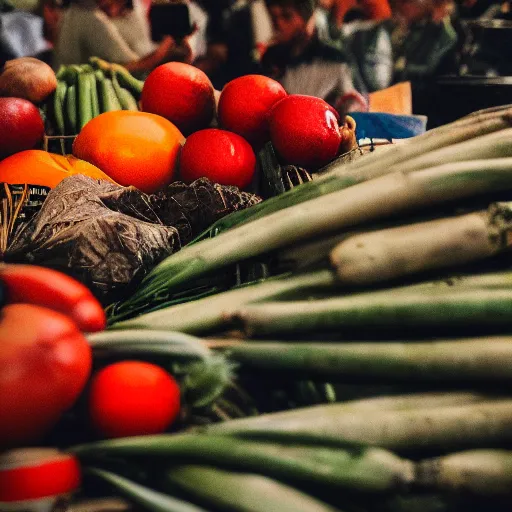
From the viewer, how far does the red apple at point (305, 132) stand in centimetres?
→ 131

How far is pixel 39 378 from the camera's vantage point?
1.96 ft

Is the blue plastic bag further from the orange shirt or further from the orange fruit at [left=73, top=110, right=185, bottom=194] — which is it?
the orange shirt

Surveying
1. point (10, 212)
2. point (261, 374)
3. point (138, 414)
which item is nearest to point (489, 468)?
point (261, 374)

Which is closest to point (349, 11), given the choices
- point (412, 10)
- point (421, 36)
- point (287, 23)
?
point (412, 10)

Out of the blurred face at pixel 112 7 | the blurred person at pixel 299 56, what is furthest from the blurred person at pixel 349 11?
the blurred face at pixel 112 7

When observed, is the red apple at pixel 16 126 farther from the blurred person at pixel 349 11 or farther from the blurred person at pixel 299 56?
the blurred person at pixel 349 11

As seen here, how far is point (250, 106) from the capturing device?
4.76ft

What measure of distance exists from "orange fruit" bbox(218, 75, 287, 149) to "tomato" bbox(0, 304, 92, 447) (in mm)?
949

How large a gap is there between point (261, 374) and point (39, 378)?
0.91 ft

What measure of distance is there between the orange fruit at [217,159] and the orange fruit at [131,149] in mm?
51

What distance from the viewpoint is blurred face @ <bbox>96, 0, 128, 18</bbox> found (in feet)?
11.0

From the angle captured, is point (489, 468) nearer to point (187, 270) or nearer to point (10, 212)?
point (187, 270)

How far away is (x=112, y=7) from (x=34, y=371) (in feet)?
10.9

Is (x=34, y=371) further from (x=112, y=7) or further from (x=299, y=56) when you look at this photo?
(x=299, y=56)
